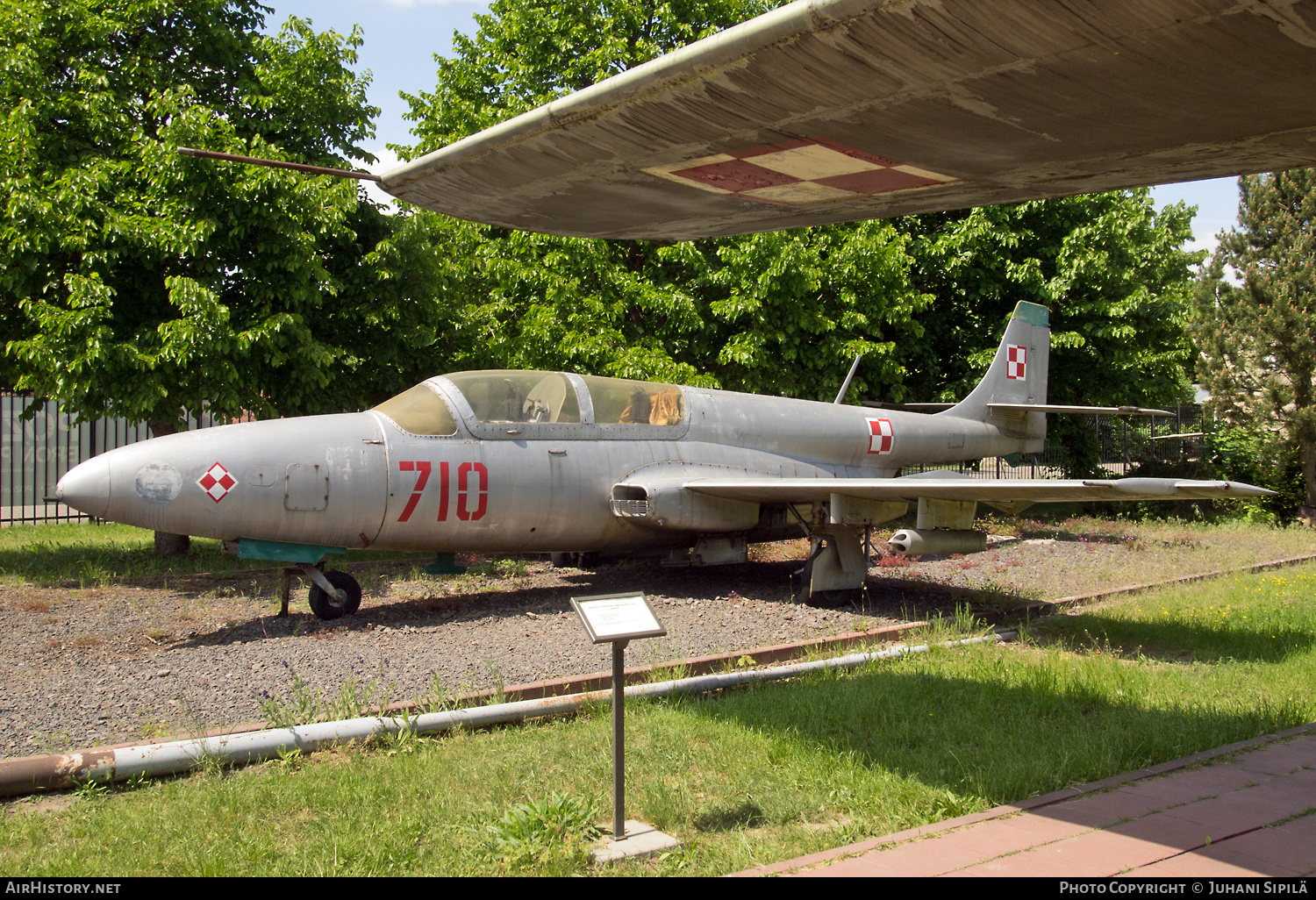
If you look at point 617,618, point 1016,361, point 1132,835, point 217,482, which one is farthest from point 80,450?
point 1132,835

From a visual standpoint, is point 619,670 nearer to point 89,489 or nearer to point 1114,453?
point 89,489

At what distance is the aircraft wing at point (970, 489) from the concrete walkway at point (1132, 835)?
172 centimetres

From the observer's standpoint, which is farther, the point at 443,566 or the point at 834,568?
the point at 834,568

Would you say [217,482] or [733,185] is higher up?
[733,185]

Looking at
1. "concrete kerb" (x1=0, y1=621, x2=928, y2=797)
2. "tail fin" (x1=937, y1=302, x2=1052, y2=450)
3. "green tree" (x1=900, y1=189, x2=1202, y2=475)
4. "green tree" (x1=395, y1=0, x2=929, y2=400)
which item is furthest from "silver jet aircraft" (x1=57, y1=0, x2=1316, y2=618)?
"green tree" (x1=900, y1=189, x2=1202, y2=475)

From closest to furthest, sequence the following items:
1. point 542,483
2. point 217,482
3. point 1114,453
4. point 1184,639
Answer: point 217,482, point 1184,639, point 542,483, point 1114,453

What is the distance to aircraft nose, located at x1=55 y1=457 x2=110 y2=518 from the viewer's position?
771 cm

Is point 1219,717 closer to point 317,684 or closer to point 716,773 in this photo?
point 716,773

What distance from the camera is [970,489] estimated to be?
8.52 m

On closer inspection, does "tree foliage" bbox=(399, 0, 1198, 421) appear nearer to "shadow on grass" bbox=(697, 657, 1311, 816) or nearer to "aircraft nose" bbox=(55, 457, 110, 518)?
"aircraft nose" bbox=(55, 457, 110, 518)

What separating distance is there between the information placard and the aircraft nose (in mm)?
5570

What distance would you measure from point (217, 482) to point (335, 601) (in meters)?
1.68

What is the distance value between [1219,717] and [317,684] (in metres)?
6.16

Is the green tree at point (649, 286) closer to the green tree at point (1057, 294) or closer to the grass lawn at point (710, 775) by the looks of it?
the green tree at point (1057, 294)
